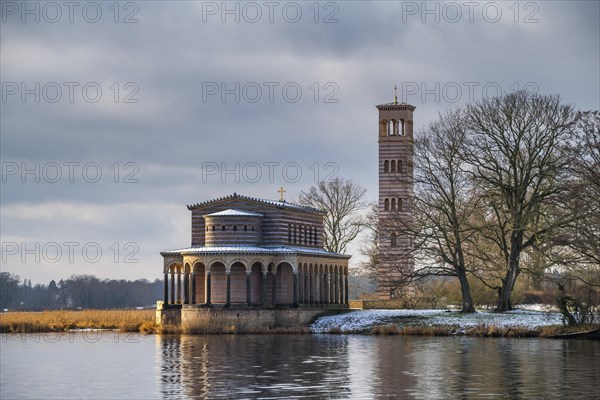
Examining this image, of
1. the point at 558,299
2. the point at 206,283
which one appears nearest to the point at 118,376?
the point at 558,299

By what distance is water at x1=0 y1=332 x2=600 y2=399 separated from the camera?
3722 centimetres

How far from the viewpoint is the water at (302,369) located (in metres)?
37.2

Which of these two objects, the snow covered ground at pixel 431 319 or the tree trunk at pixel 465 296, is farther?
the tree trunk at pixel 465 296

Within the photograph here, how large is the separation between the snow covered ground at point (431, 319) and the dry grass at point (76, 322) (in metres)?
11.8

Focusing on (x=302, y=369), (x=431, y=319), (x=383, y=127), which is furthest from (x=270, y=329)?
(x=383, y=127)

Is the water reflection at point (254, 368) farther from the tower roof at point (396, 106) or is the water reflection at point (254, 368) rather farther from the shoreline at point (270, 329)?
the tower roof at point (396, 106)

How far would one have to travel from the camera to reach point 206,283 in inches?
3108

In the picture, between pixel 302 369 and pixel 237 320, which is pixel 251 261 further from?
pixel 302 369

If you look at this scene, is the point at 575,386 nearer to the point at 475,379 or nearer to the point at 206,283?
the point at 475,379

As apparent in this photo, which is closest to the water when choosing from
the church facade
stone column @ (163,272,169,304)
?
the church facade

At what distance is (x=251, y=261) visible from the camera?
79750 mm

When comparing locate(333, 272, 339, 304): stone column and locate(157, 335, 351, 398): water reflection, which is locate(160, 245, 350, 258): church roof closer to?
locate(333, 272, 339, 304): stone column

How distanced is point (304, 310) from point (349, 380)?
39887 mm

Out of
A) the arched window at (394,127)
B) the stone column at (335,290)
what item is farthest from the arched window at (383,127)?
the stone column at (335,290)
